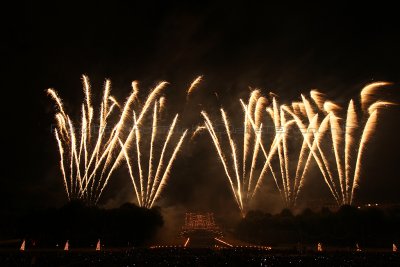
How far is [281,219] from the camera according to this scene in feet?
212

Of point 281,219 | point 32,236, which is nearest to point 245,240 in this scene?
point 281,219

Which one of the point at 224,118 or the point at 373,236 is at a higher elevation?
the point at 224,118

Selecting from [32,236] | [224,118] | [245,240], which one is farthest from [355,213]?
[32,236]

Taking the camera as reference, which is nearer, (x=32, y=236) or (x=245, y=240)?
(x=32, y=236)

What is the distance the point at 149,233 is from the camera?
62750 millimetres

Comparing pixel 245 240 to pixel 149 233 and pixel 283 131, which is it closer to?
pixel 149 233

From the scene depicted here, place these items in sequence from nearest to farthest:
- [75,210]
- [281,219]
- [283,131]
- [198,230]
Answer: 1. [283,131]
2. [75,210]
3. [281,219]
4. [198,230]

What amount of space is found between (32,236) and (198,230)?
3046 centimetres

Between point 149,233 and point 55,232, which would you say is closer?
point 55,232

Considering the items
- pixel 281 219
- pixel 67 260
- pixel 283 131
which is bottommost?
pixel 67 260

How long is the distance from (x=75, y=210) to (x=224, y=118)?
2623 cm

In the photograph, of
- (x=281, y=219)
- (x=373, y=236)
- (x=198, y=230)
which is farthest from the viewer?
(x=198, y=230)

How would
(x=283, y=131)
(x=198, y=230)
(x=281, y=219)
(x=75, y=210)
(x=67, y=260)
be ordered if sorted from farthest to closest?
(x=198, y=230), (x=281, y=219), (x=75, y=210), (x=283, y=131), (x=67, y=260)

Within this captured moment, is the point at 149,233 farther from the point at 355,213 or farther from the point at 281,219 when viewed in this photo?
the point at 355,213
